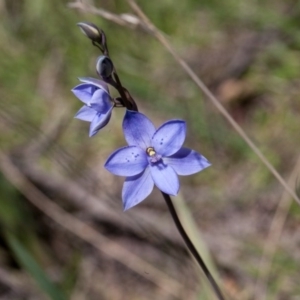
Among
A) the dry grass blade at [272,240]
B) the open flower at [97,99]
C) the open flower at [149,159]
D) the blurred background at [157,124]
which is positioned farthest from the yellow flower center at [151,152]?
the dry grass blade at [272,240]

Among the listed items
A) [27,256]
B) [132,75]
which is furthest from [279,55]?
[27,256]

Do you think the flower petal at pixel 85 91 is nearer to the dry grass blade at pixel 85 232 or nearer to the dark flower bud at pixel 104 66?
the dark flower bud at pixel 104 66

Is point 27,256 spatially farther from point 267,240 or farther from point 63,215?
point 267,240

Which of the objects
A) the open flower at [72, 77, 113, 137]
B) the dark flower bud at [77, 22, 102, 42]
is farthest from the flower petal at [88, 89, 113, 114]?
the dark flower bud at [77, 22, 102, 42]

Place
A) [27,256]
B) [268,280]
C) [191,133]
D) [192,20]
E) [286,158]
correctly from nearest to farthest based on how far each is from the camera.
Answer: [27,256], [268,280], [286,158], [191,133], [192,20]

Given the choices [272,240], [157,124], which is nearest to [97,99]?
[272,240]

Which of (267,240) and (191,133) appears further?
(191,133)

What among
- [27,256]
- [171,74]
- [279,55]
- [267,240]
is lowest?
[27,256]
